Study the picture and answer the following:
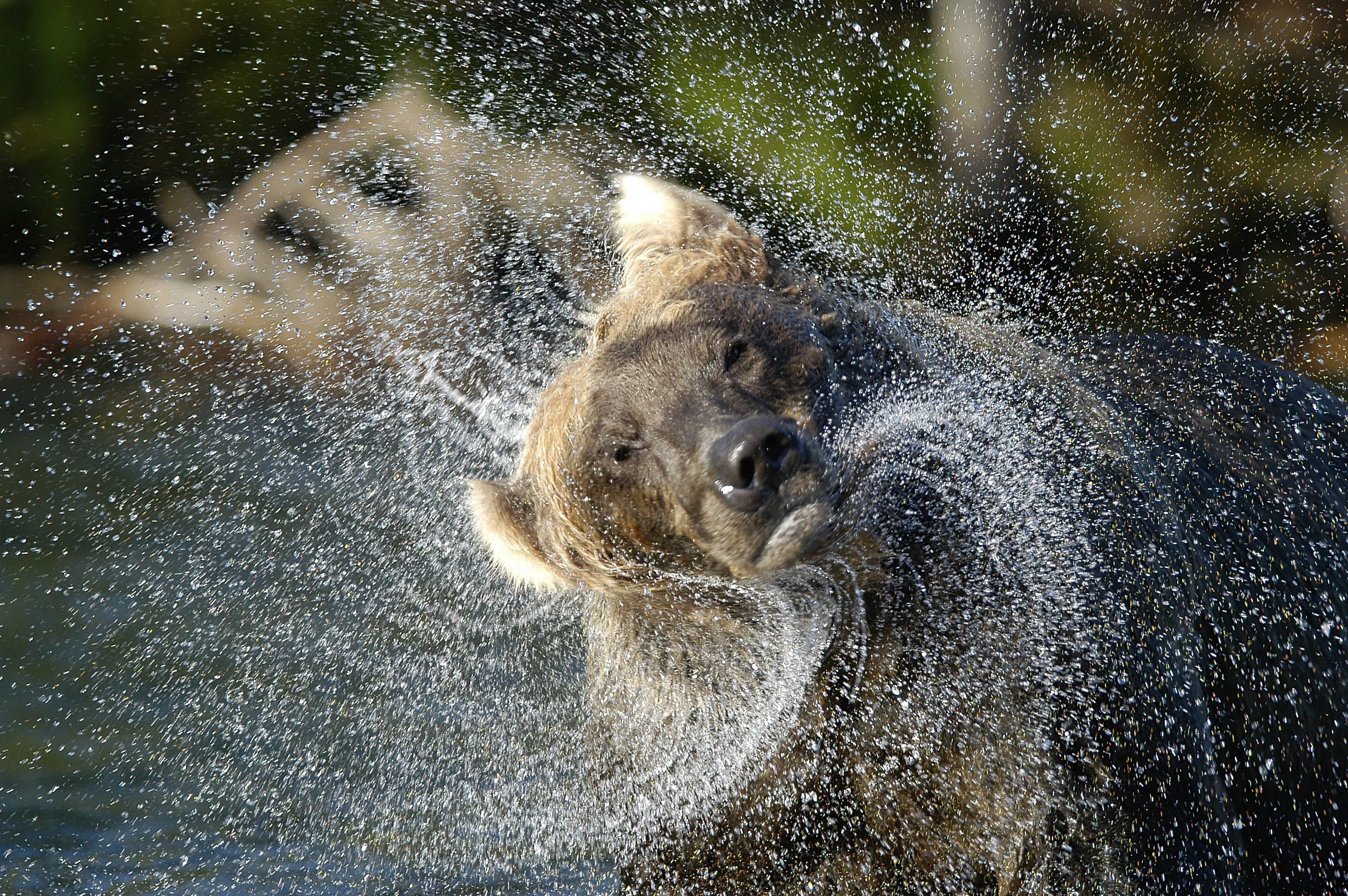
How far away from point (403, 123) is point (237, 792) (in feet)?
13.7

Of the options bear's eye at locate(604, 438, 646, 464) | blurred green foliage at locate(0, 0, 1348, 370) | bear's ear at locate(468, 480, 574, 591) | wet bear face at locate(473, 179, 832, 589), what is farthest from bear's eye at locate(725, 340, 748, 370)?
blurred green foliage at locate(0, 0, 1348, 370)

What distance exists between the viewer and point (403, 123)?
6145 mm

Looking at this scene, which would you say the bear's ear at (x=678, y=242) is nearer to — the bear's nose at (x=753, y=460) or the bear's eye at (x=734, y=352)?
the bear's eye at (x=734, y=352)

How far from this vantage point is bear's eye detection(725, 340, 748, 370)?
8.56ft

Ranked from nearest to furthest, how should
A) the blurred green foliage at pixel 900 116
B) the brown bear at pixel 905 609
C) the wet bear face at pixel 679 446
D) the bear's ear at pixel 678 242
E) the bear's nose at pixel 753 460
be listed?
the bear's nose at pixel 753 460 < the wet bear face at pixel 679 446 < the brown bear at pixel 905 609 < the bear's ear at pixel 678 242 < the blurred green foliage at pixel 900 116

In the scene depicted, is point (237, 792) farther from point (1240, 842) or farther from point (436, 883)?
point (1240, 842)

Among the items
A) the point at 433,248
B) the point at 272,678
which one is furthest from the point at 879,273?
the point at 272,678

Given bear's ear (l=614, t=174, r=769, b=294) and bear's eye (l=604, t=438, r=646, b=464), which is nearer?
bear's eye (l=604, t=438, r=646, b=464)

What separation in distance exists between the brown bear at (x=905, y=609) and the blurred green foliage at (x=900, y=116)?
3.23 metres

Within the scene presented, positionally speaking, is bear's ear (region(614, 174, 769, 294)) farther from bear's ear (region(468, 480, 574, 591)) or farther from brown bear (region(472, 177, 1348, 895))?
bear's ear (region(468, 480, 574, 591))

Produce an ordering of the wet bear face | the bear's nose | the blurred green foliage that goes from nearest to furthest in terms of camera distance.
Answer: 1. the bear's nose
2. the wet bear face
3. the blurred green foliage

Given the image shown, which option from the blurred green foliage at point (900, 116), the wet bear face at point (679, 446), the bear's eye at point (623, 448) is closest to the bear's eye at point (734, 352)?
the wet bear face at point (679, 446)

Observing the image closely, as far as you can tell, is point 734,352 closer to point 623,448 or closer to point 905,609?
point 623,448

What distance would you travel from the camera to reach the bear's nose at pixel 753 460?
2.23 m
